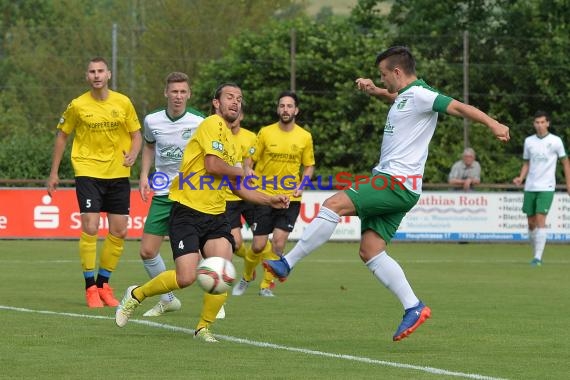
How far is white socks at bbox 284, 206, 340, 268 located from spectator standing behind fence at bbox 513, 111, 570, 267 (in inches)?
443

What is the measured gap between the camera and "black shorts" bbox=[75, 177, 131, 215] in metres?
12.7

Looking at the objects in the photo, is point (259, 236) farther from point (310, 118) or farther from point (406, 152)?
point (310, 118)

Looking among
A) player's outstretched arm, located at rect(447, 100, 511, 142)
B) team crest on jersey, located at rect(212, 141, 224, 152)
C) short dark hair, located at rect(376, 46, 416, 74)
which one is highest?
short dark hair, located at rect(376, 46, 416, 74)

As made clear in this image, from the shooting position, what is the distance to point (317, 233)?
32.5ft

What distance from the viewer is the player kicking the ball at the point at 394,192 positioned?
9.69 meters

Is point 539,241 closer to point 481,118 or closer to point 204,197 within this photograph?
point 204,197

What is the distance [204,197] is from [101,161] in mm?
3068

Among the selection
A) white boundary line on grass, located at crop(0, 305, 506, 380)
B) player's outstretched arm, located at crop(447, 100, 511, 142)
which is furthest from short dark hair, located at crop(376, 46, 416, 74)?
white boundary line on grass, located at crop(0, 305, 506, 380)

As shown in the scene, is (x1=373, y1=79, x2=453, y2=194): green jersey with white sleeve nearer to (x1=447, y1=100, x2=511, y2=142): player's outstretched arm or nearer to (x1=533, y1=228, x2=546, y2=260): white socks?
(x1=447, y1=100, x2=511, y2=142): player's outstretched arm

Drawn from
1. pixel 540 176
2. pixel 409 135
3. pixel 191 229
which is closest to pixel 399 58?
pixel 409 135

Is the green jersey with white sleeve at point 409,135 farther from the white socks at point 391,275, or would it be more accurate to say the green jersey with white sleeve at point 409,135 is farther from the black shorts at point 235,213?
the black shorts at point 235,213

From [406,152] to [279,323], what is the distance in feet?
7.24

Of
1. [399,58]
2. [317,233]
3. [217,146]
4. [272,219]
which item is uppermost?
[399,58]

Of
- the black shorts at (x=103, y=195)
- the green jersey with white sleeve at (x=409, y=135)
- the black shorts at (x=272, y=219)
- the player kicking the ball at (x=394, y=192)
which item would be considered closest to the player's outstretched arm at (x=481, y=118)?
the player kicking the ball at (x=394, y=192)
